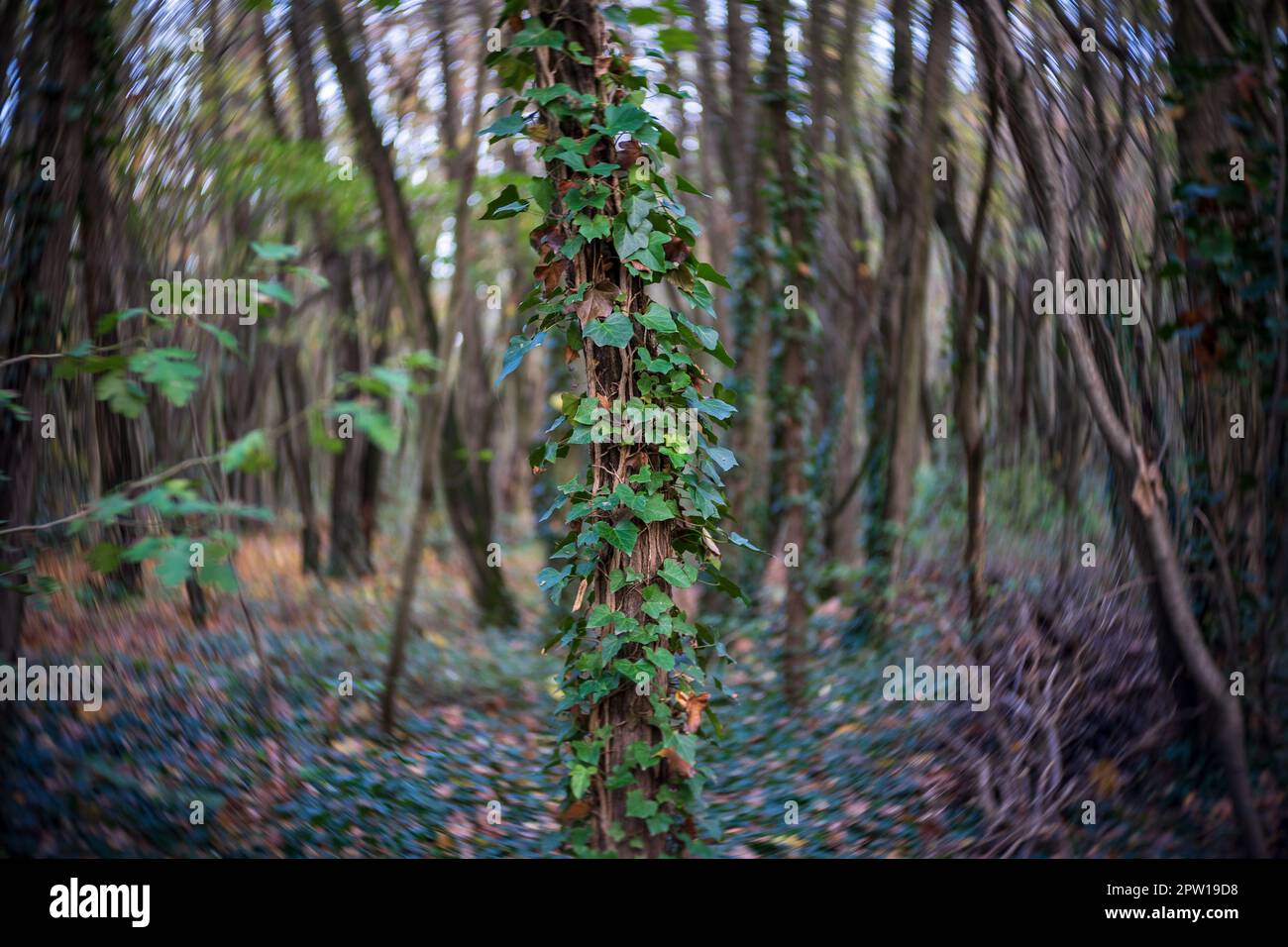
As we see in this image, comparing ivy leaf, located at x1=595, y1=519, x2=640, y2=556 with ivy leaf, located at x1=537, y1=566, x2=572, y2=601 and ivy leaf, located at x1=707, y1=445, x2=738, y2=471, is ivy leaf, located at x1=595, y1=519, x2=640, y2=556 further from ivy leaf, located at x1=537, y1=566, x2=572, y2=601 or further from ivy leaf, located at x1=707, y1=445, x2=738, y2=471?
ivy leaf, located at x1=707, y1=445, x2=738, y2=471

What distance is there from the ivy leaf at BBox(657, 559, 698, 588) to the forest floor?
91cm

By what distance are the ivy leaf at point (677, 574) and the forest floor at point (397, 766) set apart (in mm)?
910

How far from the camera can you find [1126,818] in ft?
10.5

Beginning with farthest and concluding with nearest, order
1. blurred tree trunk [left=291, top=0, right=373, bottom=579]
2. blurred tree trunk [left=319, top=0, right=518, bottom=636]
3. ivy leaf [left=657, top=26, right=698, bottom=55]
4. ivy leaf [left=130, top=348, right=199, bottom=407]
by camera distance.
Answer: blurred tree trunk [left=291, top=0, right=373, bottom=579] < blurred tree trunk [left=319, top=0, right=518, bottom=636] < ivy leaf [left=657, top=26, right=698, bottom=55] < ivy leaf [left=130, top=348, right=199, bottom=407]

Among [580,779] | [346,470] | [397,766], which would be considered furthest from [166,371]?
[346,470]

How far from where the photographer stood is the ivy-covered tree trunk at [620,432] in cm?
279

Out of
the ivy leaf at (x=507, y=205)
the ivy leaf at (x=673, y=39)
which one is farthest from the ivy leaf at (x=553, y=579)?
the ivy leaf at (x=673, y=39)

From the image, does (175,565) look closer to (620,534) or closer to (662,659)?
(620,534)

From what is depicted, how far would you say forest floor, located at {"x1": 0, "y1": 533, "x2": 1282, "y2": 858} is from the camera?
10.5 feet

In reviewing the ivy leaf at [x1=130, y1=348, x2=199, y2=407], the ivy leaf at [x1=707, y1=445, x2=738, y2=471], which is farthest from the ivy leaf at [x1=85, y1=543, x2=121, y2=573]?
the ivy leaf at [x1=707, y1=445, x2=738, y2=471]

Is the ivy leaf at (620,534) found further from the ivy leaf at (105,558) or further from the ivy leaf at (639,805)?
the ivy leaf at (105,558)

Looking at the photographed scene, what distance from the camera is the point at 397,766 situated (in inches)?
180

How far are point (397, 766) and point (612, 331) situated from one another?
301 cm

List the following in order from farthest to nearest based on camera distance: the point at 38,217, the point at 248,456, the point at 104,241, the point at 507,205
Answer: the point at 104,241
the point at 38,217
the point at 507,205
the point at 248,456
